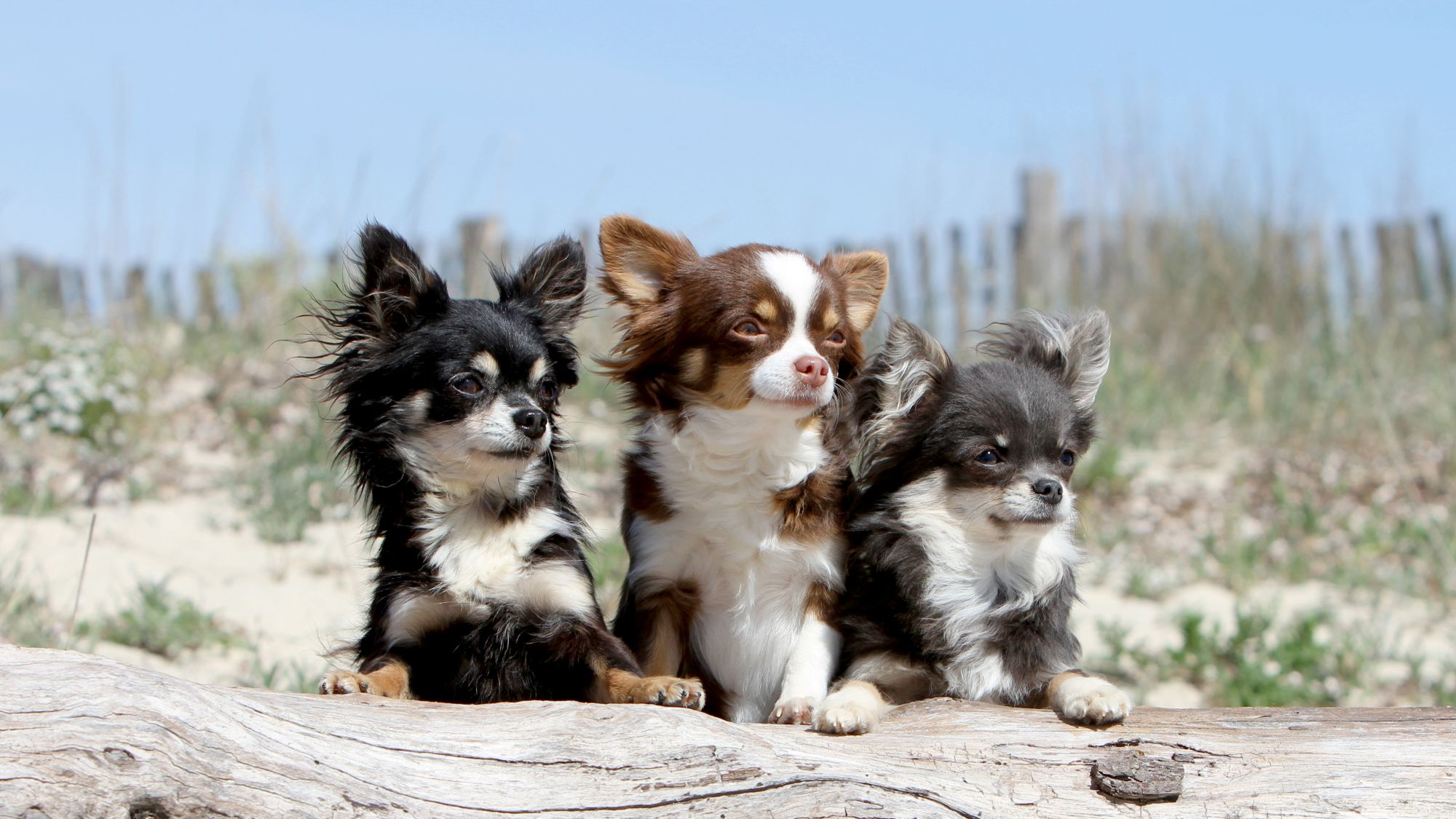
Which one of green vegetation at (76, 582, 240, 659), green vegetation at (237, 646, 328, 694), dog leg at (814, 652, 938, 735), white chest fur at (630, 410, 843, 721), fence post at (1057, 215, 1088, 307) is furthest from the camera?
fence post at (1057, 215, 1088, 307)

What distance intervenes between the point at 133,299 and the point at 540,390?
853 centimetres

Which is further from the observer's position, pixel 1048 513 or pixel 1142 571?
pixel 1142 571

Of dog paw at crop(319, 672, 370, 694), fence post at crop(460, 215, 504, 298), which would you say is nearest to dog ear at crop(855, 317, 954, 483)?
dog paw at crop(319, 672, 370, 694)

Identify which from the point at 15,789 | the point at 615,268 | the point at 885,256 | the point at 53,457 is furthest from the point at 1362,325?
the point at 15,789

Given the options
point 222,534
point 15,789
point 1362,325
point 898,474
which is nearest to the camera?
point 15,789

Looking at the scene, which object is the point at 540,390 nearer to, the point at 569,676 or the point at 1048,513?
the point at 569,676

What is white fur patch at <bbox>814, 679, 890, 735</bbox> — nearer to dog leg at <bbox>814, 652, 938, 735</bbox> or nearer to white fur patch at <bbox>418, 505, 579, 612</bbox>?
dog leg at <bbox>814, 652, 938, 735</bbox>

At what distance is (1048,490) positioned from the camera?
137 inches

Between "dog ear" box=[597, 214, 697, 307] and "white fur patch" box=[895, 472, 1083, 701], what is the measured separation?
1.03m

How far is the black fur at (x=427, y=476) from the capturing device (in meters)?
3.46

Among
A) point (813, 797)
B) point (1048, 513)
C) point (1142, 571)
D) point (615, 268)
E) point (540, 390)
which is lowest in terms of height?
point (1142, 571)

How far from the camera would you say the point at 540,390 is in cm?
368

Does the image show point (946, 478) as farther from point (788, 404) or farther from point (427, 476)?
point (427, 476)

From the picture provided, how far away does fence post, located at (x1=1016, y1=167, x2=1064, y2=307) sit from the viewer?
1191 centimetres
